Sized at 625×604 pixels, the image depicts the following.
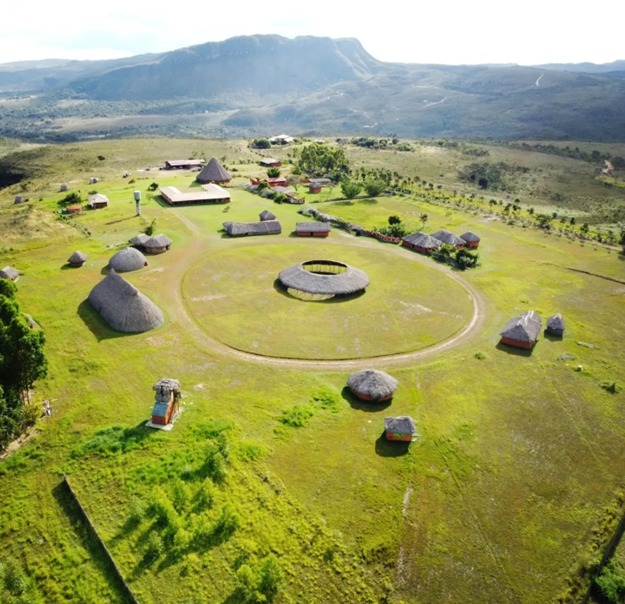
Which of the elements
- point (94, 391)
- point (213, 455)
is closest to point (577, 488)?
point (213, 455)

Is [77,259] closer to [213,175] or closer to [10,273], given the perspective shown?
[10,273]

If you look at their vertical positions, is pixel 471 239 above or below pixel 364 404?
above

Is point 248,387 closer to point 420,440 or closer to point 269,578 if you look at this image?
point 420,440

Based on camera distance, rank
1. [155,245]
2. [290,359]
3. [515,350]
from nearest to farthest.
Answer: [290,359] → [515,350] → [155,245]

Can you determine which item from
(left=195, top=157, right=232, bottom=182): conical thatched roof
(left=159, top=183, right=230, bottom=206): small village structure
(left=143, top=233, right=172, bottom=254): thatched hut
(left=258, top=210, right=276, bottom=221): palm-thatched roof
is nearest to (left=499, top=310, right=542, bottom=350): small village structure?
(left=143, top=233, right=172, bottom=254): thatched hut

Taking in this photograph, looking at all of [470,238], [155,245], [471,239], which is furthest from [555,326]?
[155,245]

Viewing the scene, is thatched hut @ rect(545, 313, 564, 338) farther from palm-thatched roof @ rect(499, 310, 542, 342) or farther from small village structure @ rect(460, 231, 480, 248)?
small village structure @ rect(460, 231, 480, 248)

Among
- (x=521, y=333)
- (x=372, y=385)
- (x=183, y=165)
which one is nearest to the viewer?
(x=372, y=385)
